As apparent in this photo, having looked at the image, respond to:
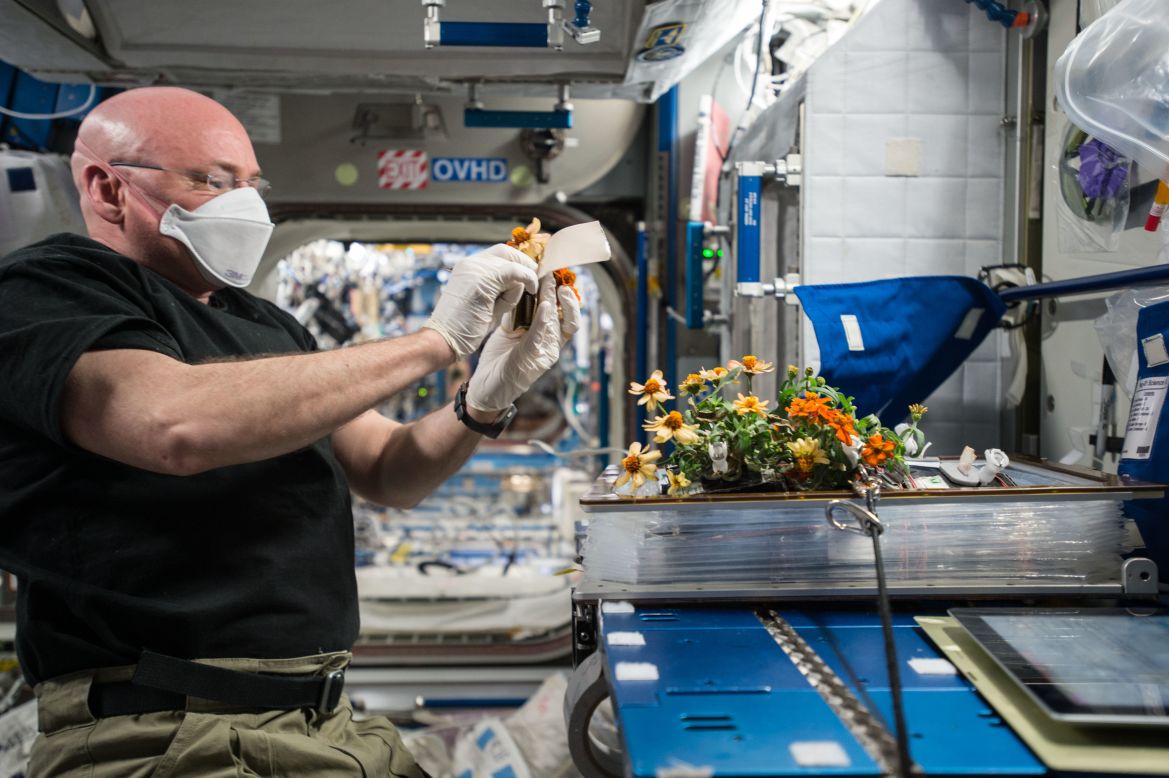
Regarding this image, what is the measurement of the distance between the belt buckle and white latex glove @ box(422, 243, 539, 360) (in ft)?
2.22

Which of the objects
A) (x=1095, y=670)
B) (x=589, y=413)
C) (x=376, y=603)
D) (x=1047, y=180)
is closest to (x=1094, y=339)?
(x=1047, y=180)

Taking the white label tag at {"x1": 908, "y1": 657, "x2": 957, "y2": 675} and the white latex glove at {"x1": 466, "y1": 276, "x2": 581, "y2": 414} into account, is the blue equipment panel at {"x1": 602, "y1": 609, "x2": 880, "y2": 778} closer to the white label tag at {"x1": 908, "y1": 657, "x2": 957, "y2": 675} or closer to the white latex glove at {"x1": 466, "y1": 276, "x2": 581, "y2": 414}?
the white label tag at {"x1": 908, "y1": 657, "x2": 957, "y2": 675}

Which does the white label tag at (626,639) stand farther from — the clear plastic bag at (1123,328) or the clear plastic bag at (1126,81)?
the clear plastic bag at (1126,81)

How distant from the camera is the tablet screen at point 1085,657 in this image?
101cm

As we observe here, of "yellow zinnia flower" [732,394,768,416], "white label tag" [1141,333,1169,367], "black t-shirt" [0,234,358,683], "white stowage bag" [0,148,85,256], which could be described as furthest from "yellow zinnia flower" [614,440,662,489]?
"white stowage bag" [0,148,85,256]

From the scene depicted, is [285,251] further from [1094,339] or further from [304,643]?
[1094,339]

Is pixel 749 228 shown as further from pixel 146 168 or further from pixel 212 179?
pixel 146 168

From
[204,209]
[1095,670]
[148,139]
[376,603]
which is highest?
[148,139]

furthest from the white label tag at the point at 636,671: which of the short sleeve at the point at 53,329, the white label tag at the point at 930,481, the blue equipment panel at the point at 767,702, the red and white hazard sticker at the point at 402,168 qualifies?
the red and white hazard sticker at the point at 402,168

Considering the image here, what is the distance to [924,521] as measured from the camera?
145cm

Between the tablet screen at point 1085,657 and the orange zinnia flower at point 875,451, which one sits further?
the orange zinnia flower at point 875,451

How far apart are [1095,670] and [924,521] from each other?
0.36 metres

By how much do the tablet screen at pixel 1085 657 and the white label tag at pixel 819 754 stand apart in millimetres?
238

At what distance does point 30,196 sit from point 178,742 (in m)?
3.01
